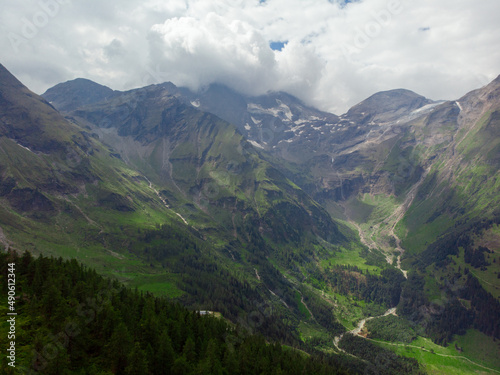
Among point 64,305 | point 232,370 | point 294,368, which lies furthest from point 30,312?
point 294,368

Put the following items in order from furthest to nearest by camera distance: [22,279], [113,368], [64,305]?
[22,279] < [64,305] < [113,368]

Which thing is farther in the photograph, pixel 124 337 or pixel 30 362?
pixel 124 337

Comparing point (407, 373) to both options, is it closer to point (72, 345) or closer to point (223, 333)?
point (223, 333)

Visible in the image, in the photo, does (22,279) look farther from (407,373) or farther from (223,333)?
(407,373)

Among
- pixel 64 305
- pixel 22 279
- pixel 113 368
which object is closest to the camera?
pixel 113 368

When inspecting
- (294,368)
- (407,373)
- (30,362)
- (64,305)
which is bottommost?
(407,373)

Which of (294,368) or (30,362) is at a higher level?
(30,362)

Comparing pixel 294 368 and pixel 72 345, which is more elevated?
pixel 72 345

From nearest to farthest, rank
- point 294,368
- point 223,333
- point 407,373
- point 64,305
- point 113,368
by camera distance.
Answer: point 113,368 < point 64,305 < point 294,368 < point 223,333 < point 407,373

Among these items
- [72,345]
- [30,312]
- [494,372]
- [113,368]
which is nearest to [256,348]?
[113,368]
